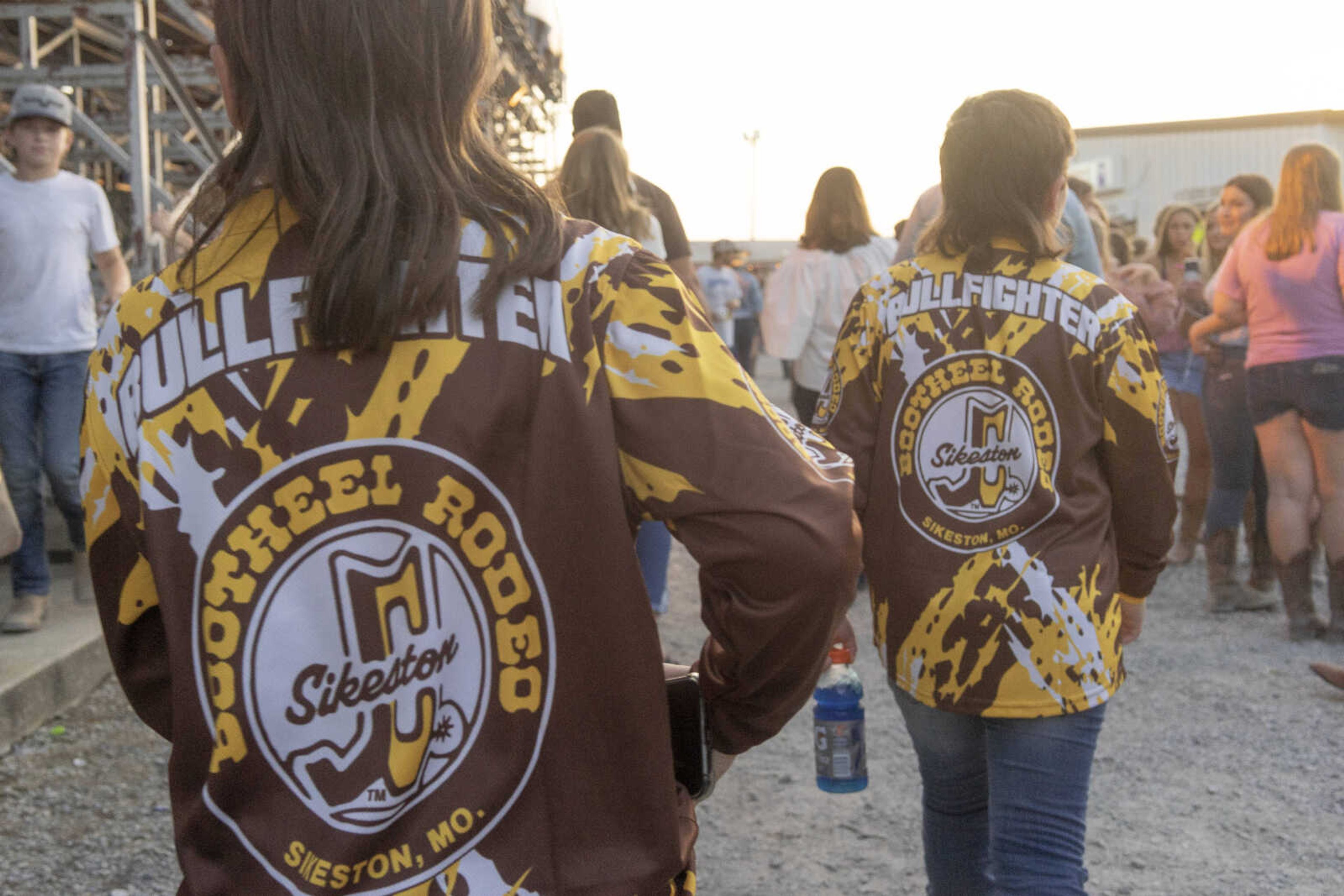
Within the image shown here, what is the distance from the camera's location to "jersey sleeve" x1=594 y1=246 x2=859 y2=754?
1.16 metres

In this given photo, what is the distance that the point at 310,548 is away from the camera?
1.15 metres

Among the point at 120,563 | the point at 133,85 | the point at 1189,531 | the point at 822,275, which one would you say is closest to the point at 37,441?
the point at 133,85

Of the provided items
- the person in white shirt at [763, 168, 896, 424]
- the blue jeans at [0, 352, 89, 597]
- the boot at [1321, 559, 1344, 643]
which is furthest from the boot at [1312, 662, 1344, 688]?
the blue jeans at [0, 352, 89, 597]

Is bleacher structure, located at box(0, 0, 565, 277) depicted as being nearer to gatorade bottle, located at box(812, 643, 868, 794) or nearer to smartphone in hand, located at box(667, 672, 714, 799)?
smartphone in hand, located at box(667, 672, 714, 799)

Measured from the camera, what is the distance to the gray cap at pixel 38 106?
5.03m

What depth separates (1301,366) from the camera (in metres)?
5.10

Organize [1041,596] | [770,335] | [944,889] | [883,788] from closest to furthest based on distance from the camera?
[1041,596]
[944,889]
[883,788]
[770,335]

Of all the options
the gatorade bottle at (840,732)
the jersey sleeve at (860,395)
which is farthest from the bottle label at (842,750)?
the jersey sleeve at (860,395)

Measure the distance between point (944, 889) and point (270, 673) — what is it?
1.64m

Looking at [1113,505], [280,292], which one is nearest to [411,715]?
[280,292]

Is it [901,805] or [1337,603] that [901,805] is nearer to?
[901,805]

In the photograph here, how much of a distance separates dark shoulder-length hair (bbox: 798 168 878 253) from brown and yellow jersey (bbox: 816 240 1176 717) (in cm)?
373

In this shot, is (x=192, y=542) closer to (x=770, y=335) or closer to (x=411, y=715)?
(x=411, y=715)

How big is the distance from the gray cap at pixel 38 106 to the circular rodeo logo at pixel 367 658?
463cm
